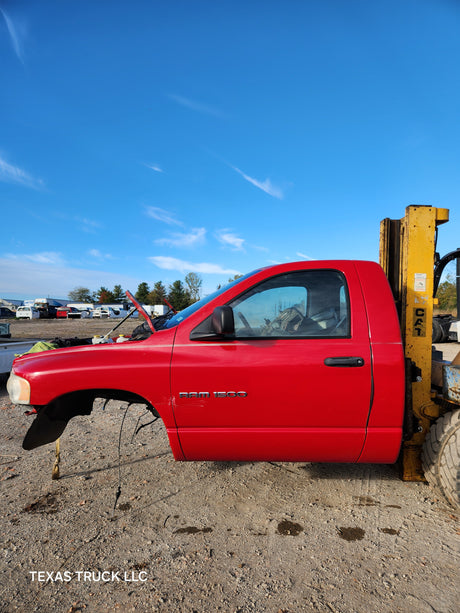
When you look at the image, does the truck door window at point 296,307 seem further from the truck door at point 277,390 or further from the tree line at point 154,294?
the tree line at point 154,294

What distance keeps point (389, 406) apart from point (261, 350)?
3.06 ft

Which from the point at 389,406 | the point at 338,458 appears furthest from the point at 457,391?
the point at 338,458

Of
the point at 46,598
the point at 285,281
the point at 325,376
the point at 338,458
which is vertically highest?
the point at 285,281

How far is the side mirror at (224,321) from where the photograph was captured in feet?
7.07

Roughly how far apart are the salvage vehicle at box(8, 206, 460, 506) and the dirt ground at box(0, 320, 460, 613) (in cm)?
47

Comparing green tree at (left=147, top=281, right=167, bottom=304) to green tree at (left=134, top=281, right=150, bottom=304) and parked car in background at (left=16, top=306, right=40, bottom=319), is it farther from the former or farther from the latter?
parked car in background at (left=16, top=306, right=40, bottom=319)

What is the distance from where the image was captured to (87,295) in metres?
96.3

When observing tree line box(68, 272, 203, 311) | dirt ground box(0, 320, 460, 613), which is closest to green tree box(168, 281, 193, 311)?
tree line box(68, 272, 203, 311)

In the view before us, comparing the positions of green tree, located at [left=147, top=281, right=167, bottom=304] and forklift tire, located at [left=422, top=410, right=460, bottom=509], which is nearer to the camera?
forklift tire, located at [left=422, top=410, right=460, bottom=509]

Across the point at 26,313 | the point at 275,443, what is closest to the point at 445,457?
the point at 275,443

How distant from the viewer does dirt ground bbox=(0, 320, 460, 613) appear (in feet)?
6.05

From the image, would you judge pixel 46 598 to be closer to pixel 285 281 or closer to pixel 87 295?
pixel 285 281

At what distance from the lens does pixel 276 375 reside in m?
2.29

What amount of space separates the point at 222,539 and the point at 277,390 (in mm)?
1057
